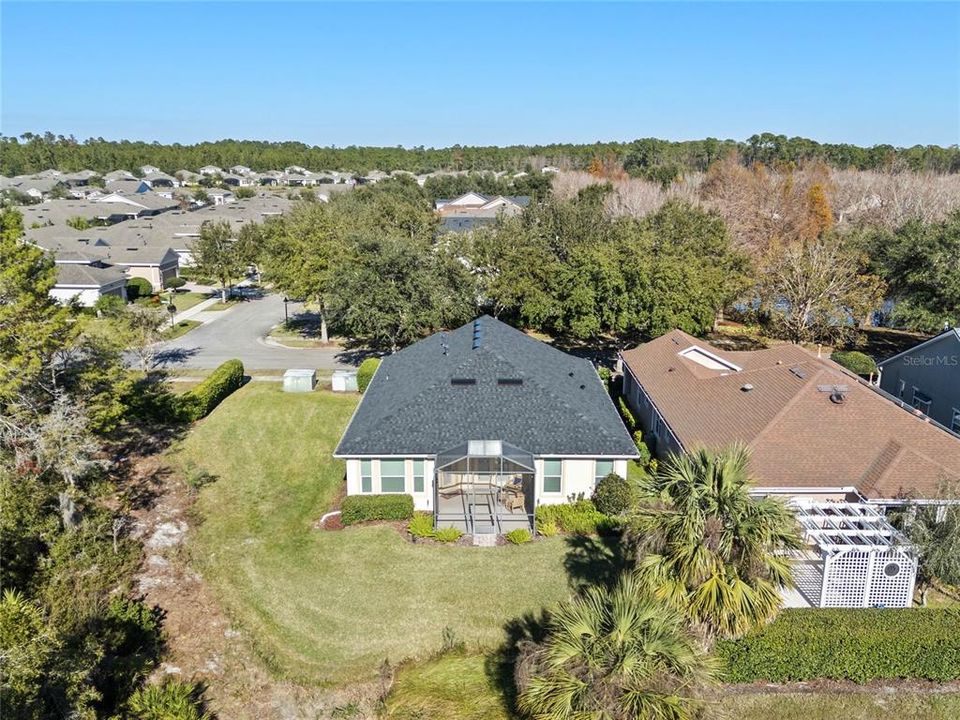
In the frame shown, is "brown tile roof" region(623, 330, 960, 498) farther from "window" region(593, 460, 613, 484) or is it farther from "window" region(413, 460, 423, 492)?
"window" region(413, 460, 423, 492)

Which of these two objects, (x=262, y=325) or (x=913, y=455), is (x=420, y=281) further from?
(x=913, y=455)

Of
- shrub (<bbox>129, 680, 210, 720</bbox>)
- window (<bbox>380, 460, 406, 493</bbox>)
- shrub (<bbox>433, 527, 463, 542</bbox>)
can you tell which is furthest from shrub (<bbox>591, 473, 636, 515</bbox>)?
shrub (<bbox>129, 680, 210, 720</bbox>)

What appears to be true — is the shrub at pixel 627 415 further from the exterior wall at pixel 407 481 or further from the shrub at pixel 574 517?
the exterior wall at pixel 407 481

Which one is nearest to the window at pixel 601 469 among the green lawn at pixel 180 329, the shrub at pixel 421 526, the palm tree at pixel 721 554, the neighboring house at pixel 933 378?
the shrub at pixel 421 526

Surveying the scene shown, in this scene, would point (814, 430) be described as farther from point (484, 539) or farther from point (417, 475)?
point (417, 475)

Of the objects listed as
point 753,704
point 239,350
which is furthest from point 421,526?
point 239,350

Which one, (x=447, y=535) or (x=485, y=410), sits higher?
(x=485, y=410)
